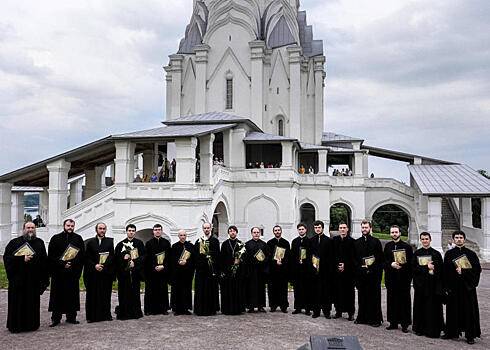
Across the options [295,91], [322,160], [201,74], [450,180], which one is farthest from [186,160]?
[450,180]

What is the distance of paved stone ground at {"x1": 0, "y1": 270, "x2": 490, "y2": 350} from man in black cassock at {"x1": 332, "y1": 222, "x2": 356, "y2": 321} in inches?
11.4

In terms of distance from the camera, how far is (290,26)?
3206cm

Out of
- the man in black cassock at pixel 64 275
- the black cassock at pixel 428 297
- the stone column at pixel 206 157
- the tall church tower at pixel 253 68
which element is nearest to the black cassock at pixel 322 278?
the black cassock at pixel 428 297

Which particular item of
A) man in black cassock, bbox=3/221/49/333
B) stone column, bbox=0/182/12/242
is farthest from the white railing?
man in black cassock, bbox=3/221/49/333

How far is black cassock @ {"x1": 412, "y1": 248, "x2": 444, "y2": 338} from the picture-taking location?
318 inches

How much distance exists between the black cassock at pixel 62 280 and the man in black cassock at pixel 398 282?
5841mm

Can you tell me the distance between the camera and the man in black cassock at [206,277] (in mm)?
9336

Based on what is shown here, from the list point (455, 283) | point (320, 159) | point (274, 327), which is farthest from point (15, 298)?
point (320, 159)

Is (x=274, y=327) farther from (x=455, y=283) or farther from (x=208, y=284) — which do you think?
(x=455, y=283)

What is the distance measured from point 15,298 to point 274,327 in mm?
4598

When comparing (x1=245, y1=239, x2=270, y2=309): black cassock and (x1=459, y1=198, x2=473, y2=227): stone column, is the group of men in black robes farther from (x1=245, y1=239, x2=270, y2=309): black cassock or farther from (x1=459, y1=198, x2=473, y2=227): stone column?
(x1=459, y1=198, x2=473, y2=227): stone column

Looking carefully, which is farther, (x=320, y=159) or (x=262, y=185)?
(x=320, y=159)

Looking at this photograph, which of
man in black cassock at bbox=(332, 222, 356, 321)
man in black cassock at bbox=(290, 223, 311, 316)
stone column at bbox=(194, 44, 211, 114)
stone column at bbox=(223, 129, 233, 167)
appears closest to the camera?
man in black cassock at bbox=(332, 222, 356, 321)

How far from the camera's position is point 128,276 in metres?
8.98
